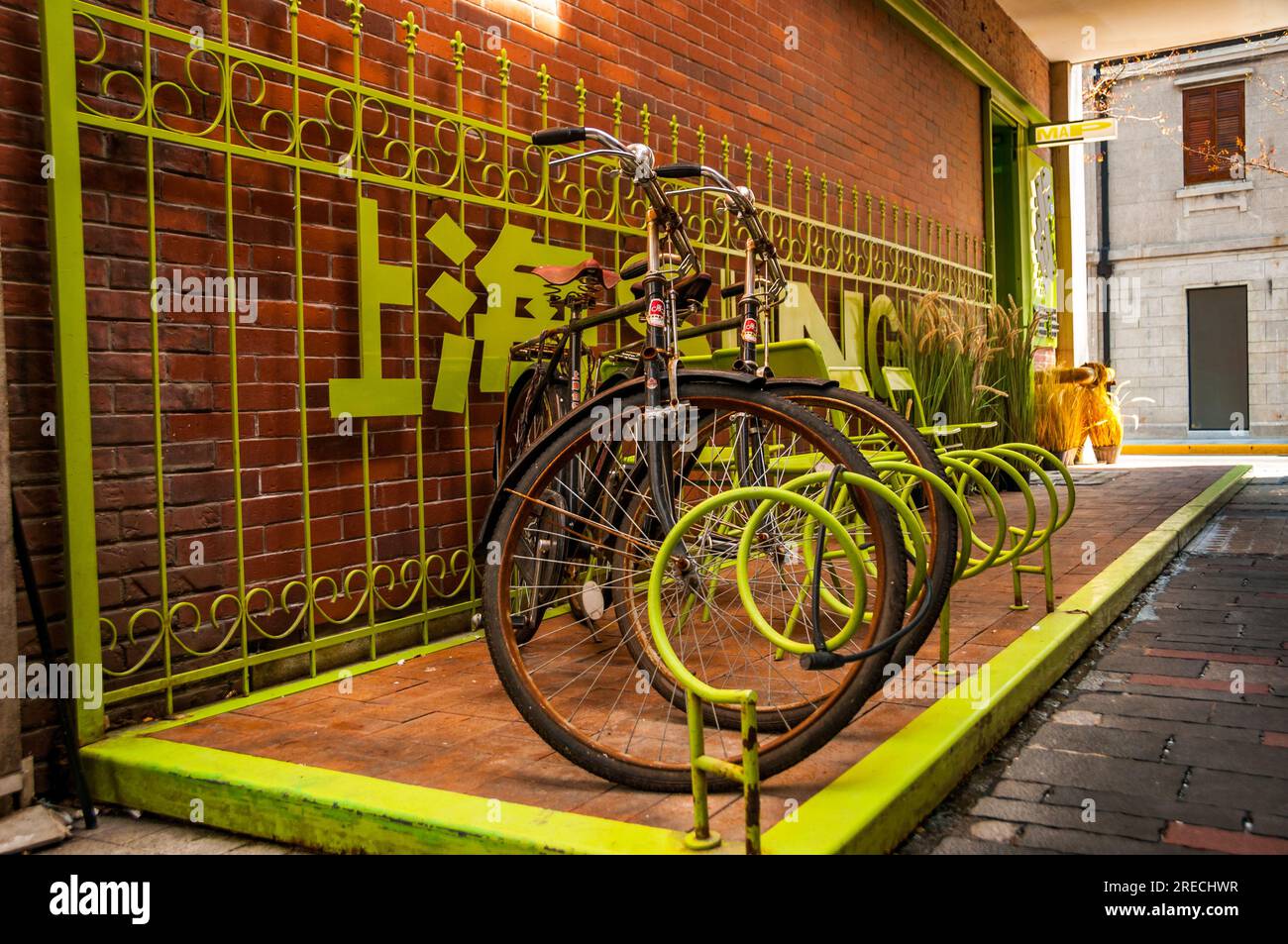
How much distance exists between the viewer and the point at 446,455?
393 cm

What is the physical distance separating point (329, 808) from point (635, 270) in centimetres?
151

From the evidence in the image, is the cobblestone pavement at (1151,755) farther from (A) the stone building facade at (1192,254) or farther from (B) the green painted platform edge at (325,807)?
(A) the stone building facade at (1192,254)

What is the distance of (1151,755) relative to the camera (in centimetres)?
274

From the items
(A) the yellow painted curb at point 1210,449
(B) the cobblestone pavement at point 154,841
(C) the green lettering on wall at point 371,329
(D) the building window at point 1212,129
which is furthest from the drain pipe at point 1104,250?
(B) the cobblestone pavement at point 154,841

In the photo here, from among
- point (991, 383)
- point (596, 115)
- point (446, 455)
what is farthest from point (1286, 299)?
point (446, 455)

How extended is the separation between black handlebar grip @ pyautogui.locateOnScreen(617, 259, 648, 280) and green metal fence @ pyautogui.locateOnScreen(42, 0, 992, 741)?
107cm

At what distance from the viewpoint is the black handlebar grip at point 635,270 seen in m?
2.81

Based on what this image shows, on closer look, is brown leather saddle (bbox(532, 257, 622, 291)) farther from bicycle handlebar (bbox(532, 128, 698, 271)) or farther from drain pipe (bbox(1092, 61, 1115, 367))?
drain pipe (bbox(1092, 61, 1115, 367))

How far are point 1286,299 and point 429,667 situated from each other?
768 inches

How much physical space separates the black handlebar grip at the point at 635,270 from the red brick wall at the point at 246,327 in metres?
1.14

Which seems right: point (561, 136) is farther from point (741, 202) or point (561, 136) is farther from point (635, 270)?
point (741, 202)

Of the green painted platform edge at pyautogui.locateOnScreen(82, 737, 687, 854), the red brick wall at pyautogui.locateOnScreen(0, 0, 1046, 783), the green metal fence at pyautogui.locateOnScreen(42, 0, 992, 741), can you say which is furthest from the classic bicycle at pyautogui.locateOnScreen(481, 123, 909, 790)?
the red brick wall at pyautogui.locateOnScreen(0, 0, 1046, 783)

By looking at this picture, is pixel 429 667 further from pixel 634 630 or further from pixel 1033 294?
pixel 1033 294

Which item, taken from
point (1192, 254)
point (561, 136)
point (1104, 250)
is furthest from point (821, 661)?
point (1104, 250)
